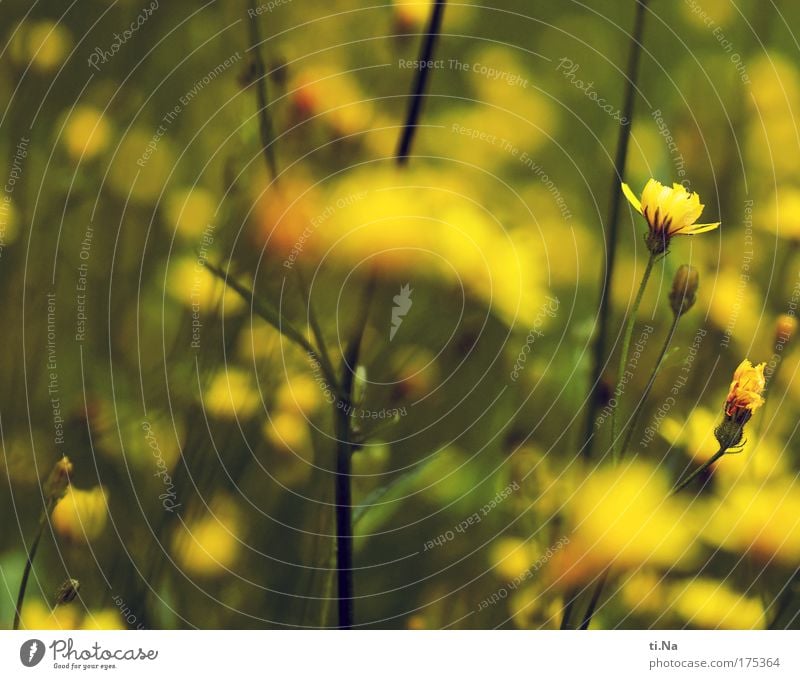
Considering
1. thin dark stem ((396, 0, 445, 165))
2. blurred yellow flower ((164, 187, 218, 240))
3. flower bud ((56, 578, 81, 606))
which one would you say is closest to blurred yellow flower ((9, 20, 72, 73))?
blurred yellow flower ((164, 187, 218, 240))

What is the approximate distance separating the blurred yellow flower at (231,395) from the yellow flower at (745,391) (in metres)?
0.29

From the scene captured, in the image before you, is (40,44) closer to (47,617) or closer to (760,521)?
(47,617)

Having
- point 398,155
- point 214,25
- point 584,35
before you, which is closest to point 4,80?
point 214,25

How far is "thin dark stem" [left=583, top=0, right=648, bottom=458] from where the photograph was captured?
45 centimetres

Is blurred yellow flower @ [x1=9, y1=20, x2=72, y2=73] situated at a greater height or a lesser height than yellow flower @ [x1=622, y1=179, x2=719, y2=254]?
greater

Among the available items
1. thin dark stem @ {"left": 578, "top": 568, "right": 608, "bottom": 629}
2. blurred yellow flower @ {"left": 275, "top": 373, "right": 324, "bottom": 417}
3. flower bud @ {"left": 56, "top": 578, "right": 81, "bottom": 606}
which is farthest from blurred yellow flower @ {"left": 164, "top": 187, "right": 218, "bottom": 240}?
thin dark stem @ {"left": 578, "top": 568, "right": 608, "bottom": 629}

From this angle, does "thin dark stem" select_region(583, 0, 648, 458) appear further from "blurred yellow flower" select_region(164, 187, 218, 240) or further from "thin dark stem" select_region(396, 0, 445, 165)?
"blurred yellow flower" select_region(164, 187, 218, 240)

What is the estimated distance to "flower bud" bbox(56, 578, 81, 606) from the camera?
0.44 meters

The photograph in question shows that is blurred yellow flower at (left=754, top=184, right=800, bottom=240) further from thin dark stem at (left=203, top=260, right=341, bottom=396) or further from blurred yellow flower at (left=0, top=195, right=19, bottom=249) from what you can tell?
blurred yellow flower at (left=0, top=195, right=19, bottom=249)

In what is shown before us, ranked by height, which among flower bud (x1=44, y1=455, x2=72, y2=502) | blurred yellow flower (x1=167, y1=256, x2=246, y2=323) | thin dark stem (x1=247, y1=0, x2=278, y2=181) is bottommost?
flower bud (x1=44, y1=455, x2=72, y2=502)

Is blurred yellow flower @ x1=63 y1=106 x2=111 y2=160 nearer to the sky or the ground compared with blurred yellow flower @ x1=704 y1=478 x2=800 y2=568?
nearer to the sky

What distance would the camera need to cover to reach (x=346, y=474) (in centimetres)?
45

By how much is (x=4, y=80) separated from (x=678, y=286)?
1.41 ft

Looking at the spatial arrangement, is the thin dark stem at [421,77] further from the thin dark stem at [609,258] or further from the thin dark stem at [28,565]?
the thin dark stem at [28,565]
